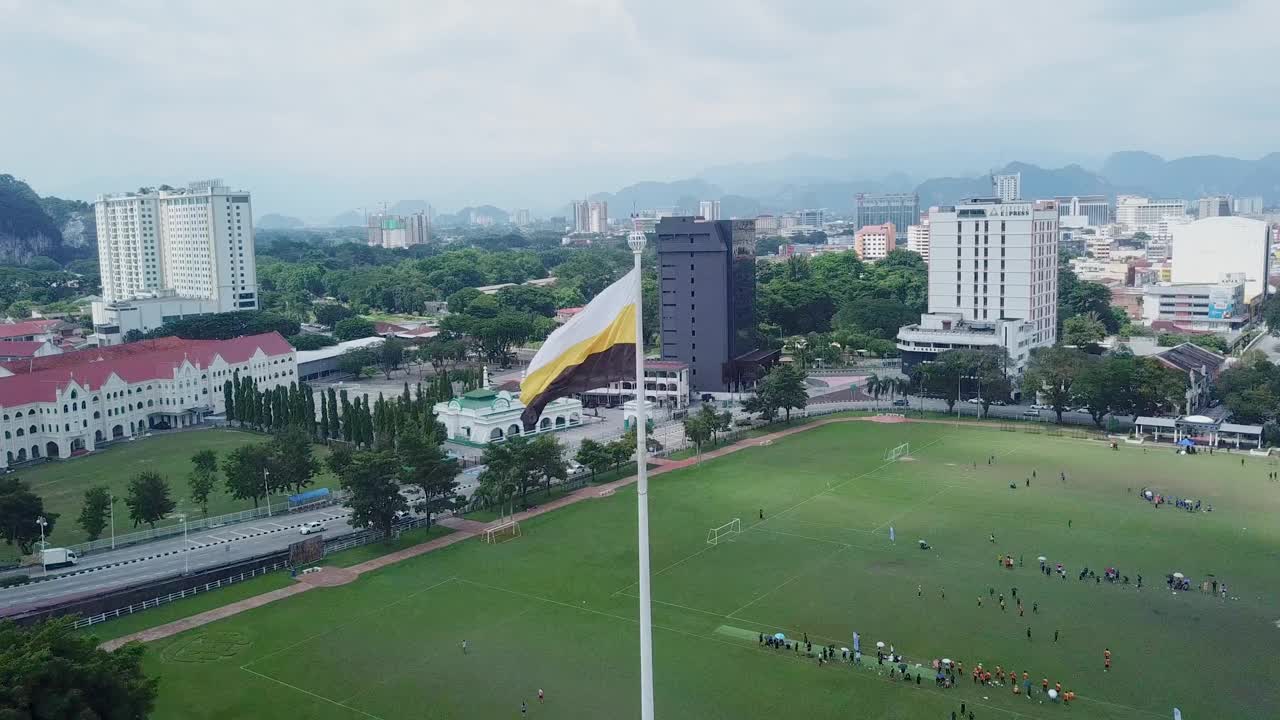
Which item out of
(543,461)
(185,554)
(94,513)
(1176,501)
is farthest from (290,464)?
(1176,501)

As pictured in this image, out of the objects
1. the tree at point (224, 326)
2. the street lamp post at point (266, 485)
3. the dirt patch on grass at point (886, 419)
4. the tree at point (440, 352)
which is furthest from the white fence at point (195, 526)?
the tree at point (224, 326)

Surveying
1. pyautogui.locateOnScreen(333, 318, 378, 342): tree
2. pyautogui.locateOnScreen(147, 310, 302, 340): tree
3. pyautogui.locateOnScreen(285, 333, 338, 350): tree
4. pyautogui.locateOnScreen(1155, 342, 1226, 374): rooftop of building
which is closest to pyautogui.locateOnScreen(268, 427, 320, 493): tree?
pyautogui.locateOnScreen(147, 310, 302, 340): tree

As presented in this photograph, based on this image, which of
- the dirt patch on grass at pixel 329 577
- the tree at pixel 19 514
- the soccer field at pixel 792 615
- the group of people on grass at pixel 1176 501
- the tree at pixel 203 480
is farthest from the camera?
the tree at pixel 203 480

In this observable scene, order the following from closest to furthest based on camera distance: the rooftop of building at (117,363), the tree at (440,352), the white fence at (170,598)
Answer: the white fence at (170,598) → the rooftop of building at (117,363) → the tree at (440,352)

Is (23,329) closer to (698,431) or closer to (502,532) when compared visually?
(698,431)

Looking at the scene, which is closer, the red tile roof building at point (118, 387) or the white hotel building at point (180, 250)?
the red tile roof building at point (118, 387)

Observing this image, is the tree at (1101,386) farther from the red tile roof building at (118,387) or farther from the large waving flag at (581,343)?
the red tile roof building at (118,387)

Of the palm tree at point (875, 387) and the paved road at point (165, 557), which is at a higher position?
the palm tree at point (875, 387)

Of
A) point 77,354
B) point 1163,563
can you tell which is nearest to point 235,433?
point 77,354
